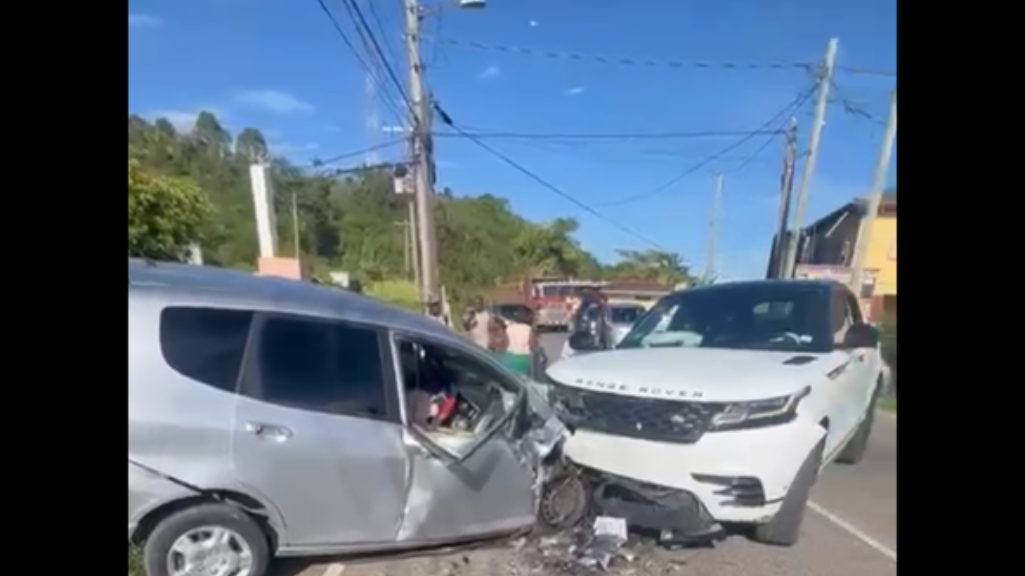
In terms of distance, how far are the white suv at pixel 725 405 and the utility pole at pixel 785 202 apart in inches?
2.0

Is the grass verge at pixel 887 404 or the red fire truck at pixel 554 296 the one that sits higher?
the red fire truck at pixel 554 296

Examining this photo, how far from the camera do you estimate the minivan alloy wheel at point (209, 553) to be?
5.65ft

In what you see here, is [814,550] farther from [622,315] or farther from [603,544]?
[622,315]

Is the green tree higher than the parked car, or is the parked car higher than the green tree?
the green tree

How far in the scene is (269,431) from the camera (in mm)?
1691

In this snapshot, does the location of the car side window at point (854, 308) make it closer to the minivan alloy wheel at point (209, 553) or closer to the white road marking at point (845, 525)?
the white road marking at point (845, 525)

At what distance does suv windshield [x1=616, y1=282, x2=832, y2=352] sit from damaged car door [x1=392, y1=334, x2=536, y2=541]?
323 mm

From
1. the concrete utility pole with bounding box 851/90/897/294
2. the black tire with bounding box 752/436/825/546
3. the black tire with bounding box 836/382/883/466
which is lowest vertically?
the black tire with bounding box 752/436/825/546

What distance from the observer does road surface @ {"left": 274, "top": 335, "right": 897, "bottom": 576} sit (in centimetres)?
179

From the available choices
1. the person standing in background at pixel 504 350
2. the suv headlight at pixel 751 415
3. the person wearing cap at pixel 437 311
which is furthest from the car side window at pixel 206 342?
the suv headlight at pixel 751 415

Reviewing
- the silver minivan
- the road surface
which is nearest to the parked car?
the road surface

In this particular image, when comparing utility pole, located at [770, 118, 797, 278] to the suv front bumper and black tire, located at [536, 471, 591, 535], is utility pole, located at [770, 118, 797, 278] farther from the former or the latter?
black tire, located at [536, 471, 591, 535]
